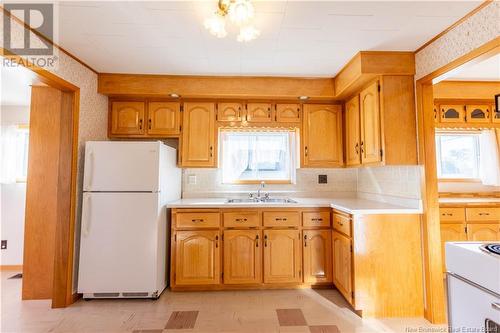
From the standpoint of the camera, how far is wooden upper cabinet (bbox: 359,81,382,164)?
2.33 meters

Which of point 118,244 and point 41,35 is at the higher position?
point 41,35

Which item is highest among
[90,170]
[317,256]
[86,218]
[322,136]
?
[322,136]

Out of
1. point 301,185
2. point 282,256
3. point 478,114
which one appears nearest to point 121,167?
point 282,256

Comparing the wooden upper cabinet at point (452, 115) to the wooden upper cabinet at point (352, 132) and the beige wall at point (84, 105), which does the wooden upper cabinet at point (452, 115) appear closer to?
the wooden upper cabinet at point (352, 132)

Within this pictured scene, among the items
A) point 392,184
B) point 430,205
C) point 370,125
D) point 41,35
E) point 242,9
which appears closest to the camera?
point 242,9

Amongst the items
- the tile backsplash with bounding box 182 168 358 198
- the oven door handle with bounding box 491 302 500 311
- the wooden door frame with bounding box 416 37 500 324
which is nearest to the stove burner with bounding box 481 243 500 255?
the oven door handle with bounding box 491 302 500 311

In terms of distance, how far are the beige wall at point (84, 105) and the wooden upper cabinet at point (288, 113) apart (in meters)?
2.03

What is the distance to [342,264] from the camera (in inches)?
93.3

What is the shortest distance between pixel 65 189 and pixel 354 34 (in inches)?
112

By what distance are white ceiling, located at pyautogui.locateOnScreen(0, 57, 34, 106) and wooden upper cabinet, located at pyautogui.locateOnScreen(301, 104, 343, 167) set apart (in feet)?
8.76

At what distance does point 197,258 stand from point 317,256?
4.11 ft

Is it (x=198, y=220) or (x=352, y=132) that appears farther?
(x=352, y=132)

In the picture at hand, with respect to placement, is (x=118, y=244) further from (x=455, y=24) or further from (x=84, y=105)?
(x=455, y=24)

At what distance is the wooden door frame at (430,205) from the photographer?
2.04 metres
